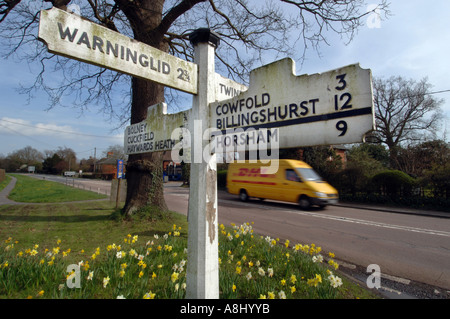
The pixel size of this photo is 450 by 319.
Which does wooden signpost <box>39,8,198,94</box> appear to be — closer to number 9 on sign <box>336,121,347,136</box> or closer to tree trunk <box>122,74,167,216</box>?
number 9 on sign <box>336,121,347,136</box>

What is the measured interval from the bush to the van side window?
6472mm

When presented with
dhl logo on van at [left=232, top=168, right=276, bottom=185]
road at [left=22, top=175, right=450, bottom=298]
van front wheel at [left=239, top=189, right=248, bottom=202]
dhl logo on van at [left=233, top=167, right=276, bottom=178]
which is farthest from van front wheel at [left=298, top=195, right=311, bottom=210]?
van front wheel at [left=239, top=189, right=248, bottom=202]

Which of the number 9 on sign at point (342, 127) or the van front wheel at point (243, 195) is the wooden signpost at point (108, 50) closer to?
the number 9 on sign at point (342, 127)

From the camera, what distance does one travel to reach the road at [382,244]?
12.4 feet

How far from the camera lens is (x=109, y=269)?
280 cm

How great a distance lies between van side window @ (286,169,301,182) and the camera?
36.8 feet

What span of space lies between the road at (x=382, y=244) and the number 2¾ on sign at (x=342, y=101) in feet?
11.0

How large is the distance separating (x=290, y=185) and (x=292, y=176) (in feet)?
1.52

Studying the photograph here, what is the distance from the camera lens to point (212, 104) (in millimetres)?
1867

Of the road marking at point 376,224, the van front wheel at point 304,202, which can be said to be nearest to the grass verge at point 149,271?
the road marking at point 376,224

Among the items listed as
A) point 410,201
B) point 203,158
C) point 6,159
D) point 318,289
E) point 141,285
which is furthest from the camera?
point 6,159
